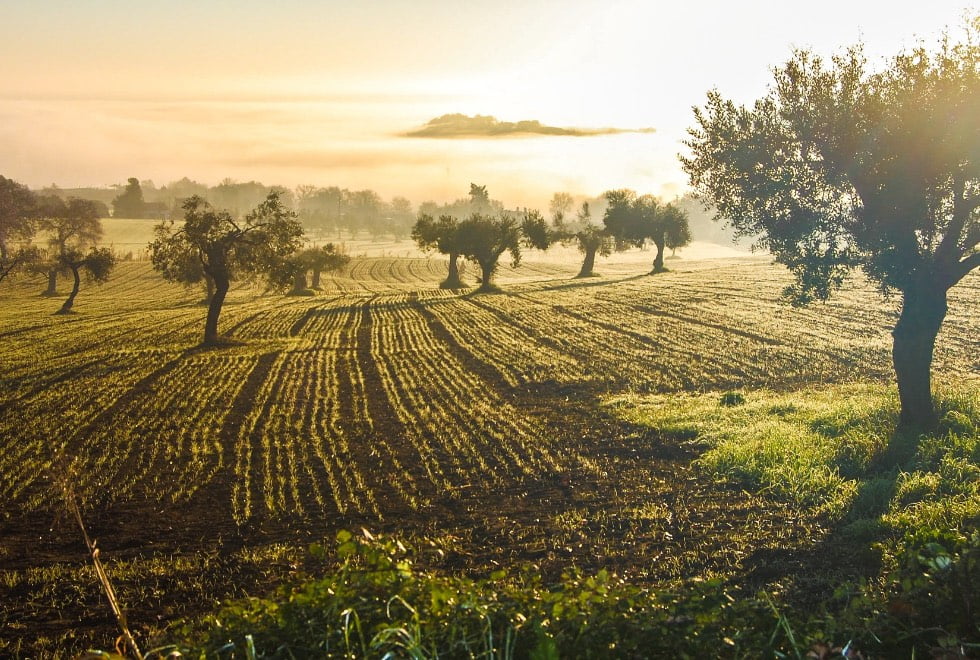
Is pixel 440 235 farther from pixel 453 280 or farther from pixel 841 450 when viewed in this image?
pixel 841 450

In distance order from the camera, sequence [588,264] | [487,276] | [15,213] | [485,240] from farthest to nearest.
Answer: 1. [15,213]
2. [588,264]
3. [485,240]
4. [487,276]

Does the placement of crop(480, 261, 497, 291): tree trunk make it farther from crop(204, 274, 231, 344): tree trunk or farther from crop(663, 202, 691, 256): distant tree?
crop(204, 274, 231, 344): tree trunk

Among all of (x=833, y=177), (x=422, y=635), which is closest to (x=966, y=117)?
(x=833, y=177)

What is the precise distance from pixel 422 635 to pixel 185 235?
4271 centimetres

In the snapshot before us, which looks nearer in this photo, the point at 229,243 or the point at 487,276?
the point at 229,243

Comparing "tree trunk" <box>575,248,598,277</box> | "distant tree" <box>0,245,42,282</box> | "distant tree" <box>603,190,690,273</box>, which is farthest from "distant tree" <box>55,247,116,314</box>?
"distant tree" <box>603,190,690,273</box>

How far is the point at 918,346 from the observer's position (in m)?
19.6

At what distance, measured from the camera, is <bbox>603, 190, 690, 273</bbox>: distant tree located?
92250mm

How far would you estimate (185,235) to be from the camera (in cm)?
4431

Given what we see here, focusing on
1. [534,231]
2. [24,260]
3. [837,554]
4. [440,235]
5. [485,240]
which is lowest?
[837,554]

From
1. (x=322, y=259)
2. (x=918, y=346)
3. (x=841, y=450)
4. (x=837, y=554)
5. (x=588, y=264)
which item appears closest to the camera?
(x=837, y=554)

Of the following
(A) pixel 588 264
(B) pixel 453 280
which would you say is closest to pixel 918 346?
(B) pixel 453 280

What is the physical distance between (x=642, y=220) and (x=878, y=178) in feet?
245

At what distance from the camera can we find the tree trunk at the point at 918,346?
19297 millimetres
